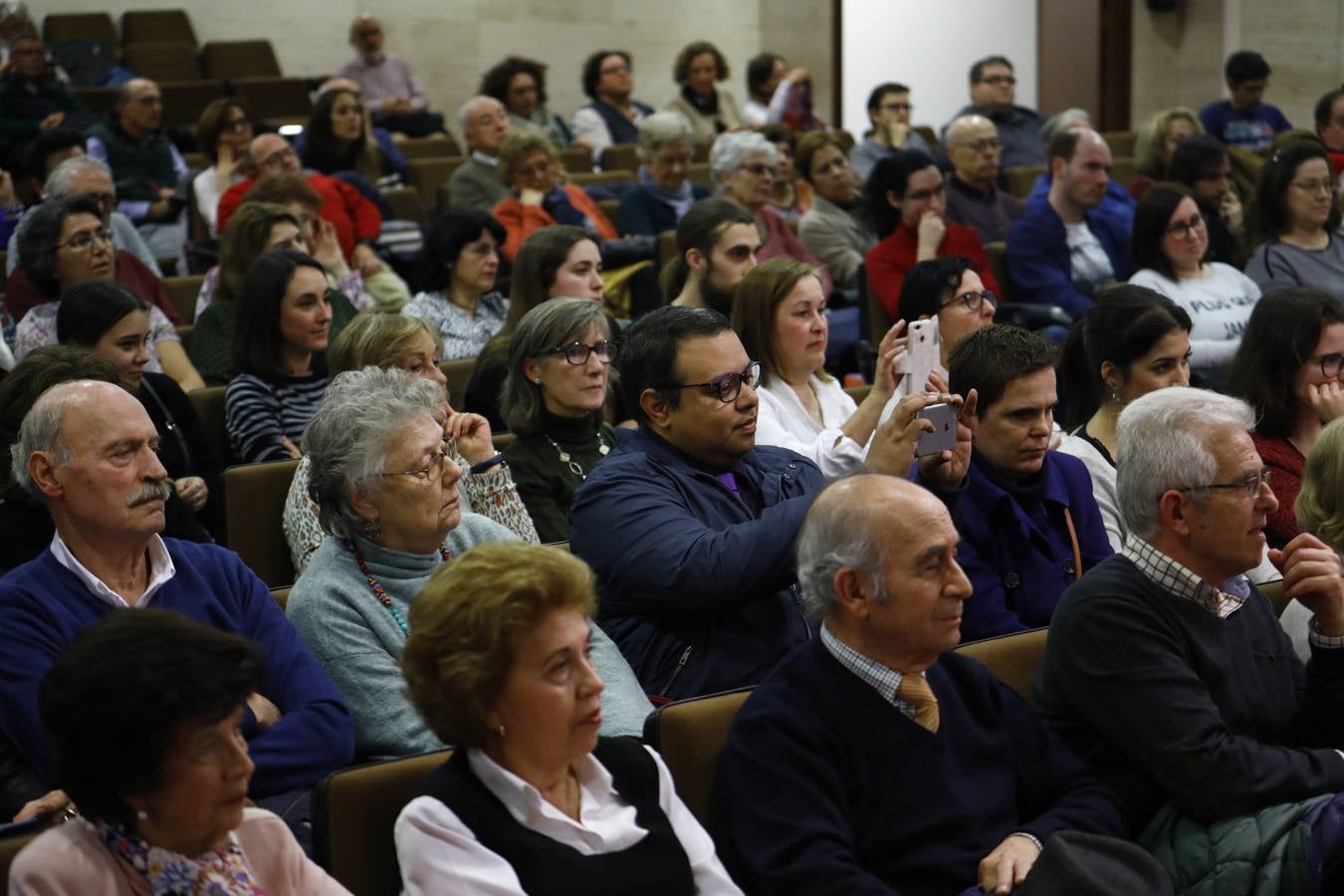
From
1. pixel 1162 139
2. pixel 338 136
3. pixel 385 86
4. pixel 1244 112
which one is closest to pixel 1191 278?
pixel 1162 139

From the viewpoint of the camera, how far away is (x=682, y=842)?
210cm

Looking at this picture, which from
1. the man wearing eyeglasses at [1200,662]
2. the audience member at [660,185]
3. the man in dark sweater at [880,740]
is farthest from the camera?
the audience member at [660,185]

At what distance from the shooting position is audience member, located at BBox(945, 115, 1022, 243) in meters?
7.02

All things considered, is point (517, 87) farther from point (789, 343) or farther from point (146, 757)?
point (146, 757)

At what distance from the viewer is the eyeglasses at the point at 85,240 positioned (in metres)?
4.90

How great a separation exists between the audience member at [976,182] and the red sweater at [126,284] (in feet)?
10.9

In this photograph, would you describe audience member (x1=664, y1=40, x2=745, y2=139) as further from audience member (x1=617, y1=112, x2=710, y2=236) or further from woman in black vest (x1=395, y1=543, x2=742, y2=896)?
woman in black vest (x1=395, y1=543, x2=742, y2=896)

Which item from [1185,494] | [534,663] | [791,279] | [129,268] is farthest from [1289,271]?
[534,663]

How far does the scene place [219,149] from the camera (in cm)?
717

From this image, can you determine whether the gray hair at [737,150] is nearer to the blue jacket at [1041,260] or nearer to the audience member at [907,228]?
the audience member at [907,228]

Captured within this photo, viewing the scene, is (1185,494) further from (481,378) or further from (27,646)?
(481,378)

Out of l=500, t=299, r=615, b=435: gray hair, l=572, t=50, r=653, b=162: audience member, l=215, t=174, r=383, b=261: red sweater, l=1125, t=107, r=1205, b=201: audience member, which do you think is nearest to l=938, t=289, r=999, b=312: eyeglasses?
l=500, t=299, r=615, b=435: gray hair

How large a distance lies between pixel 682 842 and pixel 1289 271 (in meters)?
4.32

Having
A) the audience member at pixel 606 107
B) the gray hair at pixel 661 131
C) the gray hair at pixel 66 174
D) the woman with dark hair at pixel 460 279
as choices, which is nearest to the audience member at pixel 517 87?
the audience member at pixel 606 107
